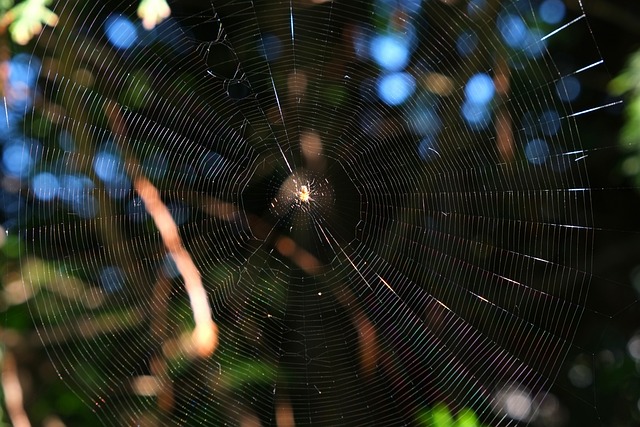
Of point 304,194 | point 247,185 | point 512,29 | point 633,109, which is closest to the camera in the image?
point 633,109

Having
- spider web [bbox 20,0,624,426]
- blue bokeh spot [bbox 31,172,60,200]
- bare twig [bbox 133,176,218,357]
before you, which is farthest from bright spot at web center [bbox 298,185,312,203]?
blue bokeh spot [bbox 31,172,60,200]

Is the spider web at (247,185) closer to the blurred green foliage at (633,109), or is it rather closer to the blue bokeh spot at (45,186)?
the blue bokeh spot at (45,186)

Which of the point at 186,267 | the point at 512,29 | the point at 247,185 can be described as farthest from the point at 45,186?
the point at 512,29

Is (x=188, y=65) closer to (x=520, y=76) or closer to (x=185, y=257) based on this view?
(x=185, y=257)

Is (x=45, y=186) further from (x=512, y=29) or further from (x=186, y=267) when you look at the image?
(x=512, y=29)

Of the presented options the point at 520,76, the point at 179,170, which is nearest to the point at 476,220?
the point at 520,76

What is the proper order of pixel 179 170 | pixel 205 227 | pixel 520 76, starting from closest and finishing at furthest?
pixel 520 76 → pixel 179 170 → pixel 205 227

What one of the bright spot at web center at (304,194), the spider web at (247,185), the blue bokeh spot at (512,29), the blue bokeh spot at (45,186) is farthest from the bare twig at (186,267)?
the blue bokeh spot at (512,29)

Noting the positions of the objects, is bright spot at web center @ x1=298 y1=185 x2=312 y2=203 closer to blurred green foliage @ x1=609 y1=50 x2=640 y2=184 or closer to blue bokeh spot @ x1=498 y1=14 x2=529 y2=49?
blue bokeh spot @ x1=498 y1=14 x2=529 y2=49
